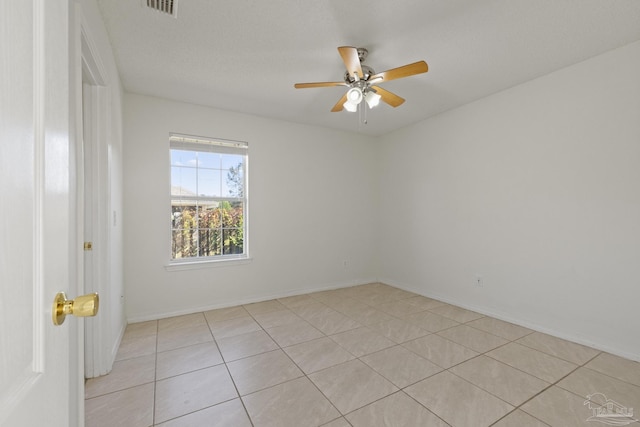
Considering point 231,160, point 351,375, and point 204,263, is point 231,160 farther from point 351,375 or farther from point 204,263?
point 351,375

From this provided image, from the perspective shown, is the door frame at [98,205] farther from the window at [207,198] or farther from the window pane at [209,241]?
the window pane at [209,241]

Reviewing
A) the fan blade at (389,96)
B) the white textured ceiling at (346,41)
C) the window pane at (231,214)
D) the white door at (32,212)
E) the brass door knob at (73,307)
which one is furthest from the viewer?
the window pane at (231,214)

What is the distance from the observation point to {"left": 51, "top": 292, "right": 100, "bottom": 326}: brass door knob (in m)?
0.58

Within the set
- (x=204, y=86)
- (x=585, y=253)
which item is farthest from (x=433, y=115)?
(x=204, y=86)

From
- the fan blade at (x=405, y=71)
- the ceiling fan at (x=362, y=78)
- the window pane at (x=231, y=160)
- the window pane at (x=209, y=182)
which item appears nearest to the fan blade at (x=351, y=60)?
the ceiling fan at (x=362, y=78)

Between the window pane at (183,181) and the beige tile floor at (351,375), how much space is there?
151 cm

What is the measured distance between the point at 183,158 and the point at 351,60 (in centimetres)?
246

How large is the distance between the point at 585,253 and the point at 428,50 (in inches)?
91.4

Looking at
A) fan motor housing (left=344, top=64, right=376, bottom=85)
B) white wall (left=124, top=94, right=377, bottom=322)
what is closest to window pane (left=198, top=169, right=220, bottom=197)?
white wall (left=124, top=94, right=377, bottom=322)

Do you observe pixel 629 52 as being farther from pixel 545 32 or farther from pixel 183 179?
pixel 183 179

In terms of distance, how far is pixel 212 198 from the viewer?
3725 millimetres

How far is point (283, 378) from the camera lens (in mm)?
2100

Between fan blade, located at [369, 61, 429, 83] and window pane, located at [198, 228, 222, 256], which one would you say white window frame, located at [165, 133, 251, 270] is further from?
fan blade, located at [369, 61, 429, 83]

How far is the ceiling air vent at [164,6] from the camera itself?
1879mm
